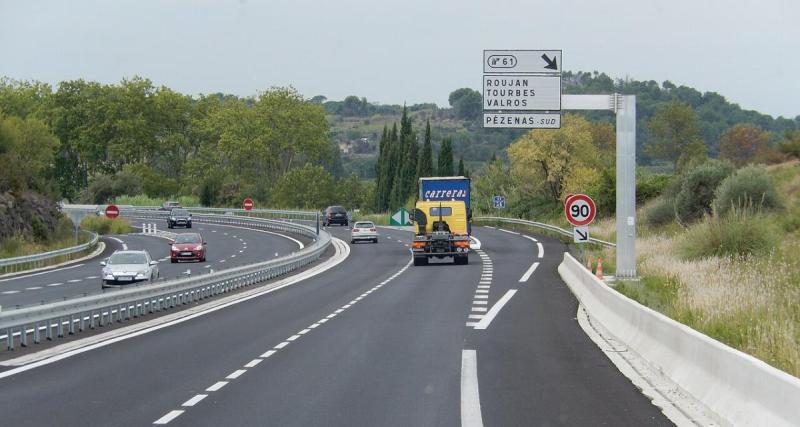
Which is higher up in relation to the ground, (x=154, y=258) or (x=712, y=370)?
(x=712, y=370)

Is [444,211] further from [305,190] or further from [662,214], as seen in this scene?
[305,190]

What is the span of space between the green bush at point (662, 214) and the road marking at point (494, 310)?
2676cm

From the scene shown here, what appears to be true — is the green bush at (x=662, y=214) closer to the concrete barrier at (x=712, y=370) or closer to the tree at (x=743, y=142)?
the concrete barrier at (x=712, y=370)

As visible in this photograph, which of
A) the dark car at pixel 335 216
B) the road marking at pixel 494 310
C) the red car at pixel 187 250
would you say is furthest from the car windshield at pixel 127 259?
the dark car at pixel 335 216

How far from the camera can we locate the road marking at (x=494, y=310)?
69.7 feet

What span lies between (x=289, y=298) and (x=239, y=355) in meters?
13.3

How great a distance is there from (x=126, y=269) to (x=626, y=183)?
1579cm

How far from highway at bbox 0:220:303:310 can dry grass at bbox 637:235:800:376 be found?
11106 millimetres

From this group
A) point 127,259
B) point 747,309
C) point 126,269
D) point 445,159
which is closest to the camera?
point 747,309

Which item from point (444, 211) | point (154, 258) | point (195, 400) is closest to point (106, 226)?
point (154, 258)

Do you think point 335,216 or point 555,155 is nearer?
point 555,155

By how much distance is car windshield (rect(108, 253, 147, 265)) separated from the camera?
110ft

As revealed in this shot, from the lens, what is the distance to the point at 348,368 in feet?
47.7

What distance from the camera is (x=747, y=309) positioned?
15.7 meters
